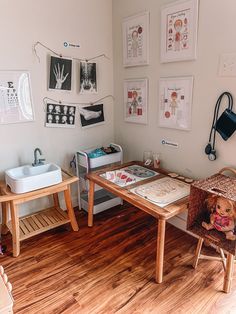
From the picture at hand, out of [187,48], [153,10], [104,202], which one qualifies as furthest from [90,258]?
[153,10]

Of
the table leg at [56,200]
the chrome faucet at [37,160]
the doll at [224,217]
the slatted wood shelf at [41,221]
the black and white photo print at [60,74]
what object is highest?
the black and white photo print at [60,74]

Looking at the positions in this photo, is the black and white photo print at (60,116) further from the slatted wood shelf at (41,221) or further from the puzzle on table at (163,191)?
the puzzle on table at (163,191)

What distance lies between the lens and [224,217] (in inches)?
61.1

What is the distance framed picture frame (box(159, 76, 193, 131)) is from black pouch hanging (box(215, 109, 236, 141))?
11.2 inches

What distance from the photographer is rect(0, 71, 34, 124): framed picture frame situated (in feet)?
6.56

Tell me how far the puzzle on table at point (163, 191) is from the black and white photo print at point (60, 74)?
119cm

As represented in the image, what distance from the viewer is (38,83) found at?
216cm

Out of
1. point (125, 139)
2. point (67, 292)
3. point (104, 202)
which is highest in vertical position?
point (125, 139)

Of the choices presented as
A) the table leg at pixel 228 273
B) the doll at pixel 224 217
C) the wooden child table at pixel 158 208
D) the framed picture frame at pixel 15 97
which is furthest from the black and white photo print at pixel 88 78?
the table leg at pixel 228 273

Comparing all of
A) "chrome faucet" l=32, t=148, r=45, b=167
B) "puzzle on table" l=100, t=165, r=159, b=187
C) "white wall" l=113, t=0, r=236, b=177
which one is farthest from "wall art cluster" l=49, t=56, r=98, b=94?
"puzzle on table" l=100, t=165, r=159, b=187

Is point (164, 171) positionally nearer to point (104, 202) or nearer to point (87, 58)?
point (104, 202)

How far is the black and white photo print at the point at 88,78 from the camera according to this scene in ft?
7.84

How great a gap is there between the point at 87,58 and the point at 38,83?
1.85 feet

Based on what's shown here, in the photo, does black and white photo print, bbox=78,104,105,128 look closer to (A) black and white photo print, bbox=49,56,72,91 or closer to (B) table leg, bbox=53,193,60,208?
(A) black and white photo print, bbox=49,56,72,91
